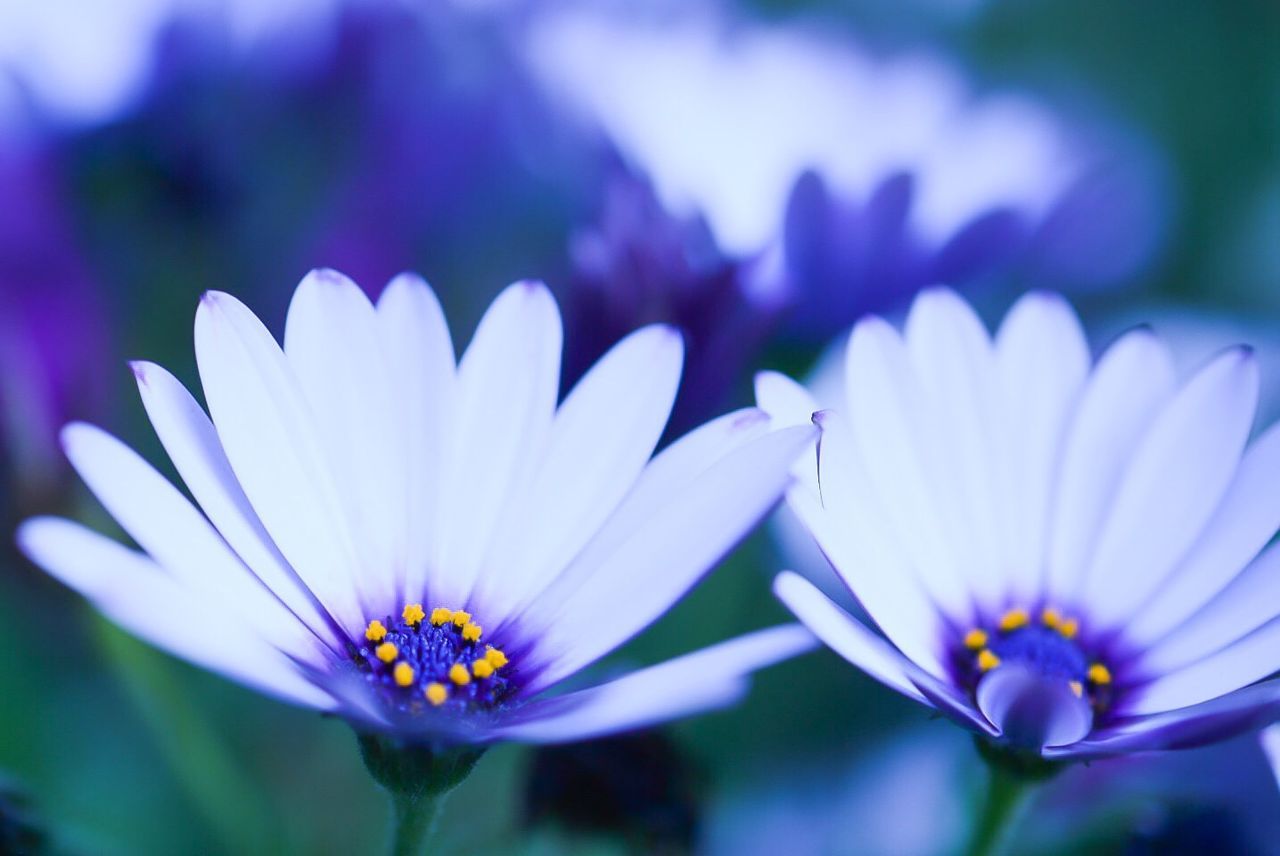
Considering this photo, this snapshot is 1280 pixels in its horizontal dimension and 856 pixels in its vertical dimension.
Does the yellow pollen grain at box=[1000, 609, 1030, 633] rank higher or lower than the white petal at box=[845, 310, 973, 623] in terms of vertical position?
lower

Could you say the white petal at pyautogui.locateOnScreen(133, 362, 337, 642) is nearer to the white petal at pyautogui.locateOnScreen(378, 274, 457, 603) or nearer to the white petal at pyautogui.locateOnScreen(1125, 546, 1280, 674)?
the white petal at pyautogui.locateOnScreen(378, 274, 457, 603)

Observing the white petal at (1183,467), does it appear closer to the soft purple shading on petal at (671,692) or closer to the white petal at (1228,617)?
the white petal at (1228,617)

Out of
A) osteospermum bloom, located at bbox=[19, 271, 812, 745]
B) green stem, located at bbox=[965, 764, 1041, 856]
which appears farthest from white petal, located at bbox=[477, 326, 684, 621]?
green stem, located at bbox=[965, 764, 1041, 856]

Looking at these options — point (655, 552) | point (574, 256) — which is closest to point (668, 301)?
point (574, 256)

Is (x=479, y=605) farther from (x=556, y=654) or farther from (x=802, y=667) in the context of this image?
(x=802, y=667)

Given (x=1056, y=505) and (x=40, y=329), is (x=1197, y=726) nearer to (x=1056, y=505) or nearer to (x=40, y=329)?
(x=1056, y=505)

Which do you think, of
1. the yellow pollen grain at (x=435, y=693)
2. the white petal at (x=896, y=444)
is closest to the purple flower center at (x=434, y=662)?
the yellow pollen grain at (x=435, y=693)
